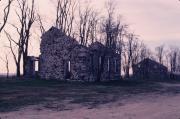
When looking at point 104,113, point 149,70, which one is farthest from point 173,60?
point 104,113

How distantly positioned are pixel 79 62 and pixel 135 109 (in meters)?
23.9

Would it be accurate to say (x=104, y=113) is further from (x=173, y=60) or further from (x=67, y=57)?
(x=173, y=60)

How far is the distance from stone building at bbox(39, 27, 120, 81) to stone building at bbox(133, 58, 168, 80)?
29.3 meters

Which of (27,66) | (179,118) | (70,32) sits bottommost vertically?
(179,118)

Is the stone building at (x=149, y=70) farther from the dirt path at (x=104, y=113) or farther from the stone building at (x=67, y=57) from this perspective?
the dirt path at (x=104, y=113)

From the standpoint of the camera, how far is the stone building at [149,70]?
2941 inches

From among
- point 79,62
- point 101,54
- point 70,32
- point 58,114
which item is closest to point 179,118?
point 58,114

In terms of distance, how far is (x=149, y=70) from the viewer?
7838 cm

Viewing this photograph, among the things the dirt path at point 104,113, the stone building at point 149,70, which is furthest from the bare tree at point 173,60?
the dirt path at point 104,113

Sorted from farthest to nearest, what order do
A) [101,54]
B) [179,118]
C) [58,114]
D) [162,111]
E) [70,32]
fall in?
1. [70,32]
2. [101,54]
3. [162,111]
4. [58,114]
5. [179,118]

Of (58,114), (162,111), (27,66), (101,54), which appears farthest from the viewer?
(27,66)

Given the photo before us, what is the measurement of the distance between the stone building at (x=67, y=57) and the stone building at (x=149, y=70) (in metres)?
29.3

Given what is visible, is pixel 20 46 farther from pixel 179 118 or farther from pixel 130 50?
pixel 179 118

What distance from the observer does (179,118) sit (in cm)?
1540
